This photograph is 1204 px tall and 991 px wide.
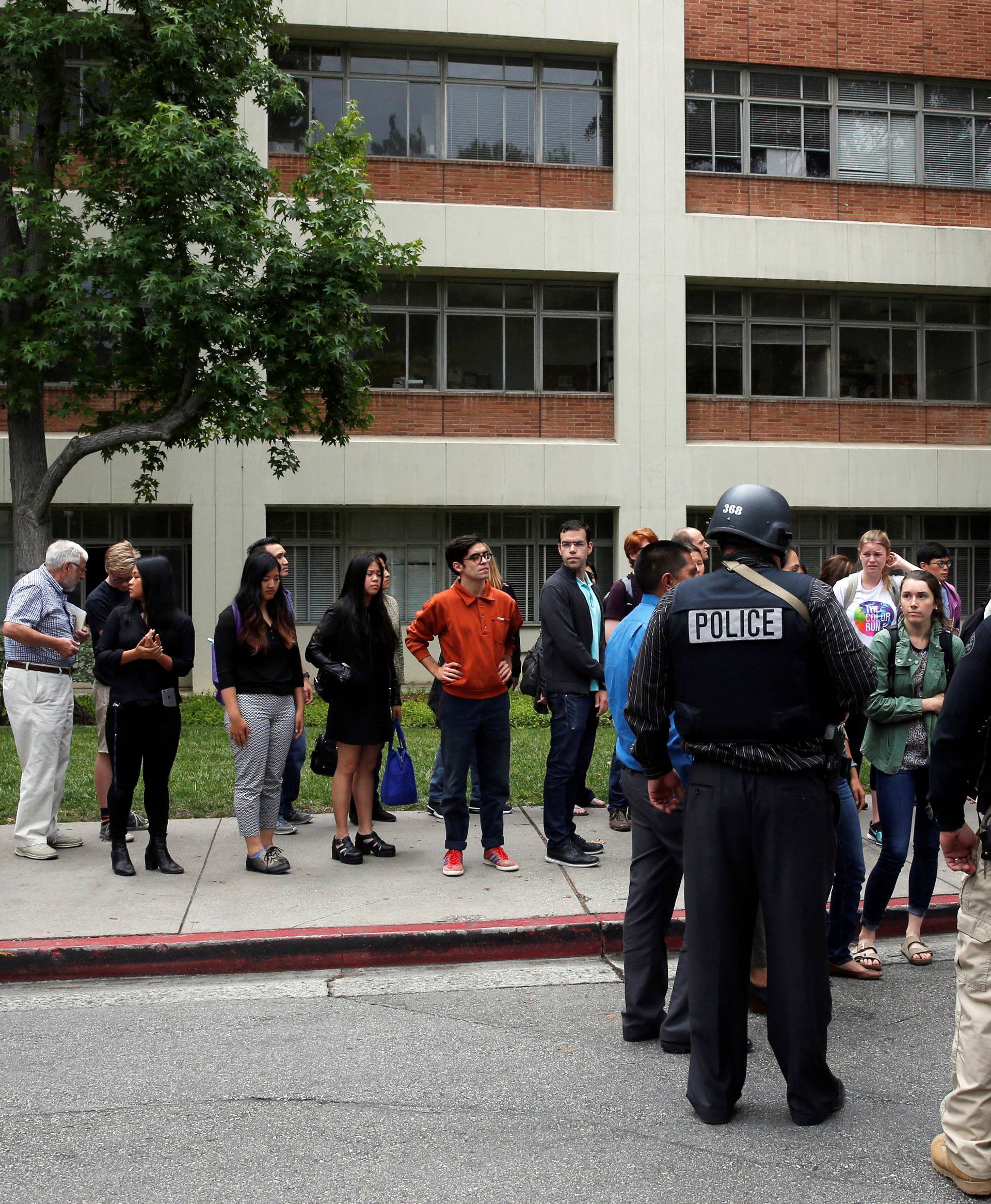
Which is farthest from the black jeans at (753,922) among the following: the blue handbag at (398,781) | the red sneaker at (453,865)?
the blue handbag at (398,781)

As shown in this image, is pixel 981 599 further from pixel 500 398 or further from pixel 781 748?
pixel 781 748

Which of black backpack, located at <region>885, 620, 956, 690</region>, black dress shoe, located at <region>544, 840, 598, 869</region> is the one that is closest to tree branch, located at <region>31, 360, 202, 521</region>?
black dress shoe, located at <region>544, 840, 598, 869</region>

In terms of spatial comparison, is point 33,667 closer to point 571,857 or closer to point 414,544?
point 571,857

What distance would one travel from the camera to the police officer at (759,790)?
3.99 meters

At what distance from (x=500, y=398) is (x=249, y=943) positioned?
603 inches

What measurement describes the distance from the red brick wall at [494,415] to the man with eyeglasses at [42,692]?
485 inches

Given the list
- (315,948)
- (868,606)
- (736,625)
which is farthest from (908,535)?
(736,625)

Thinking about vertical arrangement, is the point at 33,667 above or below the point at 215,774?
above

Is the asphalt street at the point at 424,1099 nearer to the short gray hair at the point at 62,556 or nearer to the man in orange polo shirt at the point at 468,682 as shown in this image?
the man in orange polo shirt at the point at 468,682

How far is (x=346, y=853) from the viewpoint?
7.82 meters

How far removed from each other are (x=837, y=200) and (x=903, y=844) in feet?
59.2

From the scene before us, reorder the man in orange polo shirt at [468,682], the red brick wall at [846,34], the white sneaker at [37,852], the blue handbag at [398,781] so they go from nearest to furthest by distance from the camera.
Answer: the man in orange polo shirt at [468,682] < the white sneaker at [37,852] < the blue handbag at [398,781] < the red brick wall at [846,34]

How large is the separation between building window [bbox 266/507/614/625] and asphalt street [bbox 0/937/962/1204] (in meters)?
14.7

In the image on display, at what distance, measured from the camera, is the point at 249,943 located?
616 cm
